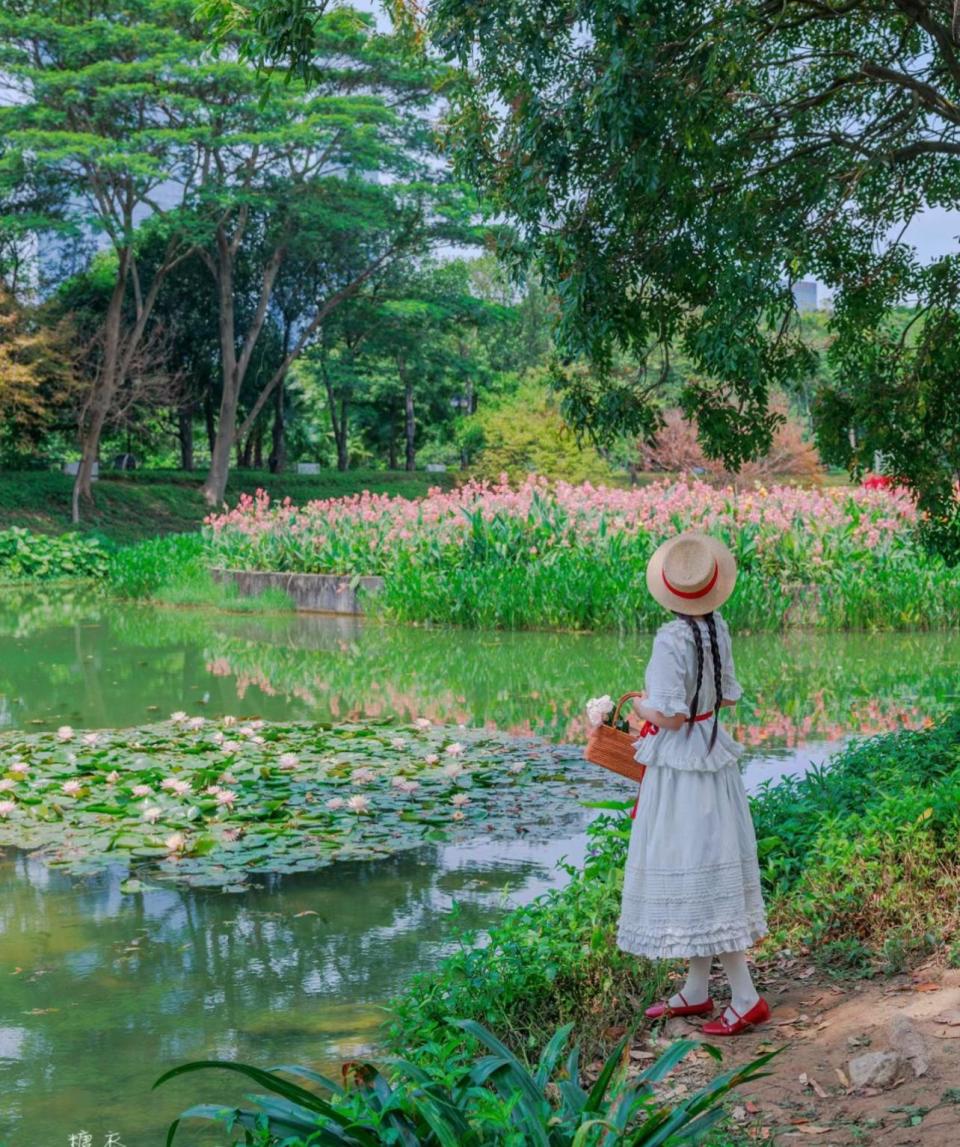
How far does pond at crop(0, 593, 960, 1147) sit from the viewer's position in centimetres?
378

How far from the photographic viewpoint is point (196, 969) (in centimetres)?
455

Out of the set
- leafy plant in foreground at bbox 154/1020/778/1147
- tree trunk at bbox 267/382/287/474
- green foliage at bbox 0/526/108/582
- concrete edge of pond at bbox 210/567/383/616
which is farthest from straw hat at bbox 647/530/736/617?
tree trunk at bbox 267/382/287/474

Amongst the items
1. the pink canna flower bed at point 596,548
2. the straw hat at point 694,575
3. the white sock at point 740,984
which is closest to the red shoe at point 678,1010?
the white sock at point 740,984

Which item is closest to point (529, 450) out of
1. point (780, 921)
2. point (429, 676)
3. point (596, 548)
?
point (596, 548)

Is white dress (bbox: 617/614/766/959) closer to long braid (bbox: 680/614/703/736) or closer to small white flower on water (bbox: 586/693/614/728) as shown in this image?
long braid (bbox: 680/614/703/736)

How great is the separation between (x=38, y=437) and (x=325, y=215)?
8.12 m

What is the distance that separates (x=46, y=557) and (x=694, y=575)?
22.3 m

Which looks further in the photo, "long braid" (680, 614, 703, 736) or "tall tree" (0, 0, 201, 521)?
"tall tree" (0, 0, 201, 521)

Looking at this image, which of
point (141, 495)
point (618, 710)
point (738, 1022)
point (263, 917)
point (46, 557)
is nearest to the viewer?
point (738, 1022)

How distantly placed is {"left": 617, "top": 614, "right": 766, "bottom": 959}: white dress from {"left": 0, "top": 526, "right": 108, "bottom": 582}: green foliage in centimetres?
2142

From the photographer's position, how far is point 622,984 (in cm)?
Result: 411

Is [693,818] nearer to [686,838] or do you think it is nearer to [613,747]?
[686,838]

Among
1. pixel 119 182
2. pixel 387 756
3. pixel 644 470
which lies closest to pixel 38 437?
pixel 119 182

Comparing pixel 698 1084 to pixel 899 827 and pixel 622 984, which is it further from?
pixel 899 827
